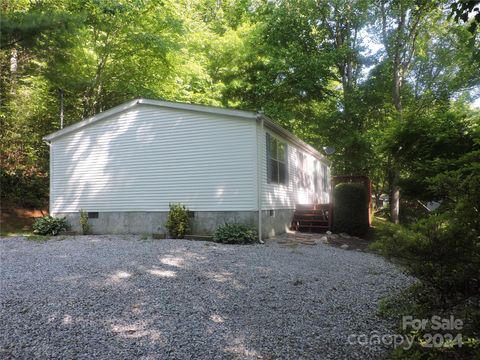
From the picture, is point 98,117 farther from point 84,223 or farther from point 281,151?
point 281,151

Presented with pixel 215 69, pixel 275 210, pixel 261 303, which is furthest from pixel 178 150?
pixel 215 69

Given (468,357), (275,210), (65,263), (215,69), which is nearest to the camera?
(468,357)

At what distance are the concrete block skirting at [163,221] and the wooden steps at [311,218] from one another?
543 millimetres

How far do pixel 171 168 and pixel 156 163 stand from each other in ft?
1.83

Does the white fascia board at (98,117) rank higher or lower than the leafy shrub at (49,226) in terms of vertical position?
higher

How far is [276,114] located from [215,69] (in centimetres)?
460

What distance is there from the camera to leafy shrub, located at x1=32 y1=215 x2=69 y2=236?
36.8 feet

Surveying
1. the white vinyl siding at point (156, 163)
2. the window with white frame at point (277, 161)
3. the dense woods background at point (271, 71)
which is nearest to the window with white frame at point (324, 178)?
the dense woods background at point (271, 71)

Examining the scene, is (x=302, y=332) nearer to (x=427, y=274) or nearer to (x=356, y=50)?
(x=427, y=274)

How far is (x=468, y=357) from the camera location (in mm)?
2559

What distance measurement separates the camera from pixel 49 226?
1130cm

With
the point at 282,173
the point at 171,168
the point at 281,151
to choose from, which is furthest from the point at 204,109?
the point at 282,173

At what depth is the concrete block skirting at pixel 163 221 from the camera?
392 inches

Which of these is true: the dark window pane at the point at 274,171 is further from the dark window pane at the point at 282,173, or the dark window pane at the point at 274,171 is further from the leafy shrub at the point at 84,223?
the leafy shrub at the point at 84,223
